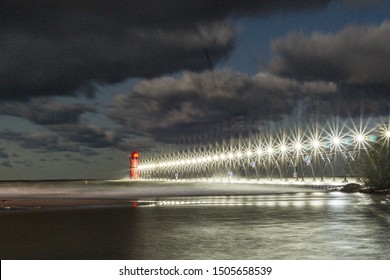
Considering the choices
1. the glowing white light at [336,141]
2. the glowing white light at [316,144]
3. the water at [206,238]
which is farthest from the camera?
the glowing white light at [316,144]

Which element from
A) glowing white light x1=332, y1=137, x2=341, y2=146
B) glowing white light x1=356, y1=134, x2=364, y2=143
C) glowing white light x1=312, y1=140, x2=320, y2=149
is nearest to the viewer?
glowing white light x1=356, y1=134, x2=364, y2=143

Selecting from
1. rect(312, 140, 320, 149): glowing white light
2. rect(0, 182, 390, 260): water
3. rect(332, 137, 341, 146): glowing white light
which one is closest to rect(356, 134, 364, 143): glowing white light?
rect(332, 137, 341, 146): glowing white light

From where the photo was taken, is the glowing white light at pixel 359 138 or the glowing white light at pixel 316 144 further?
the glowing white light at pixel 316 144

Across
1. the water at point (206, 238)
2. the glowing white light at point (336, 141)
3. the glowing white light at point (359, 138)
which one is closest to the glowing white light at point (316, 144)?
the glowing white light at point (336, 141)

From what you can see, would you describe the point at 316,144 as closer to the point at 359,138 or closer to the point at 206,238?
the point at 359,138

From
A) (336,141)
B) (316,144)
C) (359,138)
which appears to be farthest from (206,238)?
(316,144)

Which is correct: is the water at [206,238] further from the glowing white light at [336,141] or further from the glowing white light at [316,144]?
the glowing white light at [316,144]

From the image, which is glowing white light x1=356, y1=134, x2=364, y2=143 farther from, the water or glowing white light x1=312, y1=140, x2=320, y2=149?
the water

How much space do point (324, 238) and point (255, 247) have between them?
3095 mm

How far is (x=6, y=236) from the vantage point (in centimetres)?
1869
